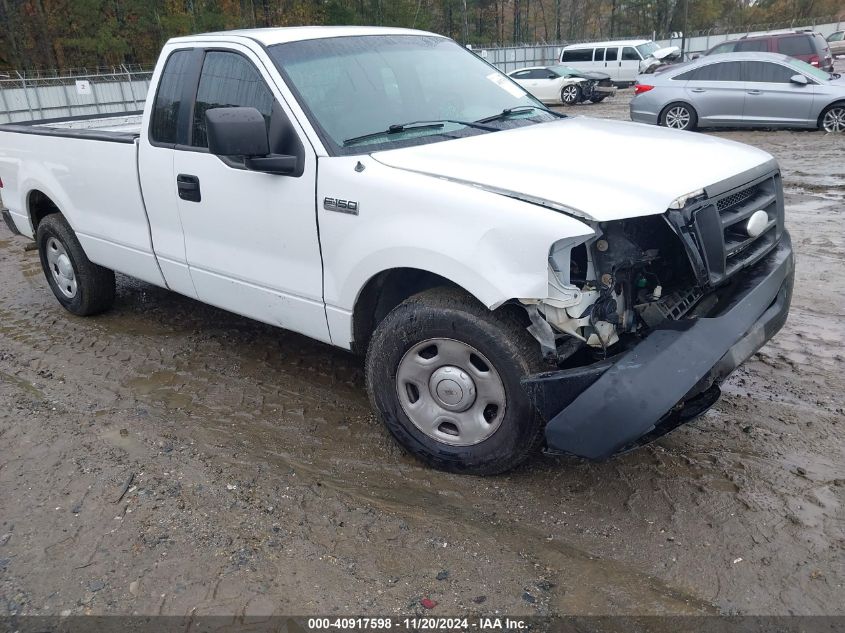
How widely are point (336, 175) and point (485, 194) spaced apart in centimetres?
83

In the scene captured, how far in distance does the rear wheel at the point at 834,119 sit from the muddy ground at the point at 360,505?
1047 cm

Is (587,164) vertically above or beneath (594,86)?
above

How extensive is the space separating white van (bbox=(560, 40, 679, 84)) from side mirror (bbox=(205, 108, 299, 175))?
27.8 metres

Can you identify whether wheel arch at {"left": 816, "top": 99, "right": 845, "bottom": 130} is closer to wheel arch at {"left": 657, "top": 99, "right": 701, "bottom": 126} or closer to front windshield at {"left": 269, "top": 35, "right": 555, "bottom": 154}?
wheel arch at {"left": 657, "top": 99, "right": 701, "bottom": 126}

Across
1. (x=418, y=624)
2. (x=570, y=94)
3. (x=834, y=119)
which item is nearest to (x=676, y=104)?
(x=834, y=119)

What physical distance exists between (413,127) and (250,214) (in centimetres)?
99

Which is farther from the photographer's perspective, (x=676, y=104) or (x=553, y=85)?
(x=553, y=85)

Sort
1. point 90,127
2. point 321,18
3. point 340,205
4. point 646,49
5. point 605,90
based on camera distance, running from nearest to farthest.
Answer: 1. point 340,205
2. point 90,127
3. point 605,90
4. point 646,49
5. point 321,18

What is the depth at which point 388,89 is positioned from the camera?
3896 millimetres

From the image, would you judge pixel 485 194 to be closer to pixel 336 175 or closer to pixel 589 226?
pixel 589 226

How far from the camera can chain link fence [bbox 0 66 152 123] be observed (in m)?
21.5

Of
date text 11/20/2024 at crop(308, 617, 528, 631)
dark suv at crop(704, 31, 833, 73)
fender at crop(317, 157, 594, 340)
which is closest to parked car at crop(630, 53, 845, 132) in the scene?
dark suv at crop(704, 31, 833, 73)

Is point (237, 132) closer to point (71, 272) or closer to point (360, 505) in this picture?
point (360, 505)

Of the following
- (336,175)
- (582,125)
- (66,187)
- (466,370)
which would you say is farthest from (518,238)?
(66,187)
